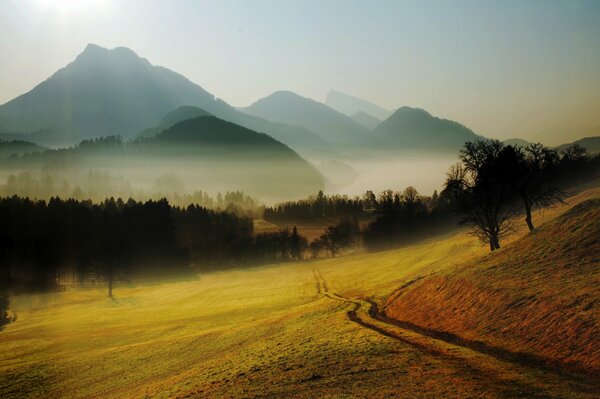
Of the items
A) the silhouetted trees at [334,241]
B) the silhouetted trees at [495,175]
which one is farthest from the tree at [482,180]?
the silhouetted trees at [334,241]

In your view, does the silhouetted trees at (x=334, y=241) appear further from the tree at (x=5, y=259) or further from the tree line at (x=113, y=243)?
the tree at (x=5, y=259)

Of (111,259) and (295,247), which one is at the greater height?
(111,259)

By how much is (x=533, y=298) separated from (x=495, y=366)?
862 cm

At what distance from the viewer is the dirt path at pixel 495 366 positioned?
19.4 meters

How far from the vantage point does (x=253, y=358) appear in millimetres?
31500

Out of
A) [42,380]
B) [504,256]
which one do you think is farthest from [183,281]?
[504,256]

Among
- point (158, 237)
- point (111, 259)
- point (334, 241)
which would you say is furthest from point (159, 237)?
point (334, 241)

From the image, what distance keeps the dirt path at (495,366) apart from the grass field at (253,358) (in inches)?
3.0

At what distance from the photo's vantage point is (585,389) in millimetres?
18922

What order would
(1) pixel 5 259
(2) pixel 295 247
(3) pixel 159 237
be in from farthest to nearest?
(2) pixel 295 247 → (3) pixel 159 237 → (1) pixel 5 259

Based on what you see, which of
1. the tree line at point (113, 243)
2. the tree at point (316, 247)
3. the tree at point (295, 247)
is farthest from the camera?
the tree at point (316, 247)

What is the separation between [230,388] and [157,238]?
143 m

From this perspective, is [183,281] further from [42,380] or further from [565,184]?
[565,184]

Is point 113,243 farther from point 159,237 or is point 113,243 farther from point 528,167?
point 528,167
